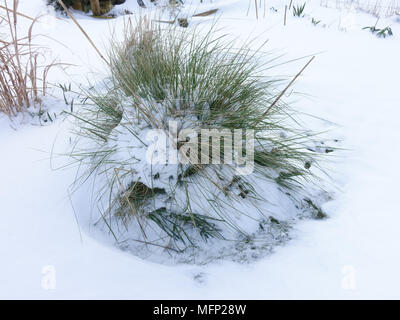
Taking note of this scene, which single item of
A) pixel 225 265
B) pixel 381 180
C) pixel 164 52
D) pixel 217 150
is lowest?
pixel 225 265

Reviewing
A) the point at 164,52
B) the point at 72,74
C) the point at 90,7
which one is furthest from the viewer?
the point at 90,7

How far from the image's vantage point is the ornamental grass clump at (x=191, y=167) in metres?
1.41

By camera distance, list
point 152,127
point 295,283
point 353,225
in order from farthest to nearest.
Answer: point 152,127, point 353,225, point 295,283

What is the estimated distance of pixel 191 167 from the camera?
1445 millimetres

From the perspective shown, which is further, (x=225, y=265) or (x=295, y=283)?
(x=225, y=265)

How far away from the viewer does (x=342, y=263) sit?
1209mm

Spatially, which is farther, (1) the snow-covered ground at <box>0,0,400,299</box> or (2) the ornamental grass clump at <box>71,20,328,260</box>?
(2) the ornamental grass clump at <box>71,20,328,260</box>

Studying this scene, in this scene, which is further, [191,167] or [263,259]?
[191,167]

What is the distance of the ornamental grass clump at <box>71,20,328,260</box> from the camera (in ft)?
4.61

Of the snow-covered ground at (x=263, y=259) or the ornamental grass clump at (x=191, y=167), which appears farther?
the ornamental grass clump at (x=191, y=167)

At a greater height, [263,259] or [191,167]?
[191,167]

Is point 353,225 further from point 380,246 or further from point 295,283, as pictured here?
point 295,283

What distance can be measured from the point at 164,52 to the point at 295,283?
128 cm

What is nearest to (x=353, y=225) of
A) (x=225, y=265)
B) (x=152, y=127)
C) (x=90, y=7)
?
(x=225, y=265)
